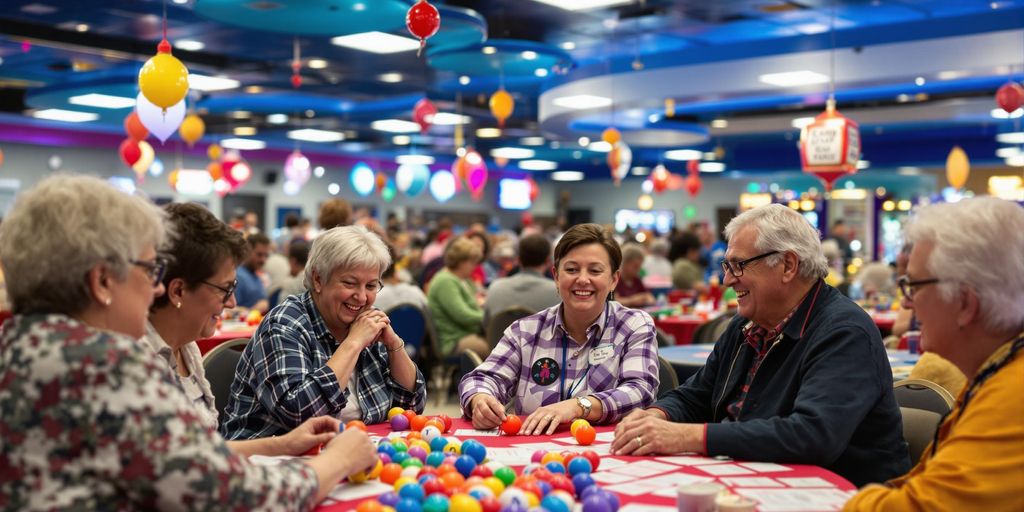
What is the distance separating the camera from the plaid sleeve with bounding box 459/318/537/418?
321 centimetres

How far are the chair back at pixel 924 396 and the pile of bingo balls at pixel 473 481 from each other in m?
1.23

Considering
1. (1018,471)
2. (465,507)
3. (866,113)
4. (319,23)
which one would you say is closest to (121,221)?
(465,507)

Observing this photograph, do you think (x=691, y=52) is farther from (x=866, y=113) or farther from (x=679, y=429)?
(x=679, y=429)

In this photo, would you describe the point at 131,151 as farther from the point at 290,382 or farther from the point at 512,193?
the point at 512,193

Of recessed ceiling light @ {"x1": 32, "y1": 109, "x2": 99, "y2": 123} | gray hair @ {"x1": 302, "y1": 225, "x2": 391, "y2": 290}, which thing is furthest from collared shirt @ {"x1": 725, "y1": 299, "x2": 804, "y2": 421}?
recessed ceiling light @ {"x1": 32, "y1": 109, "x2": 99, "y2": 123}

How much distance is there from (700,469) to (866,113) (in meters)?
14.7

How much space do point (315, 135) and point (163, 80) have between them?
44.8 feet

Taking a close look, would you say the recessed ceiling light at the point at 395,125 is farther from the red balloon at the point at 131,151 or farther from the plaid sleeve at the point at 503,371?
the plaid sleeve at the point at 503,371

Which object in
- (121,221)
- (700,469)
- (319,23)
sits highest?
Result: (319,23)

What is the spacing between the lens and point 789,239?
2.71 m

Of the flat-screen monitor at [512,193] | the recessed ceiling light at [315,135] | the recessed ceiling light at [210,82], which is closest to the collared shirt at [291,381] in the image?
the recessed ceiling light at [210,82]

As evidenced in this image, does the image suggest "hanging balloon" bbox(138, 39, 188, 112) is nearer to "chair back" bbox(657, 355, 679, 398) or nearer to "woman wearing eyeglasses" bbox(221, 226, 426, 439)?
"woman wearing eyeglasses" bbox(221, 226, 426, 439)

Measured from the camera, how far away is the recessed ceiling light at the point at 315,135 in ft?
60.5

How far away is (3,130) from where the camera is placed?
1759 cm
